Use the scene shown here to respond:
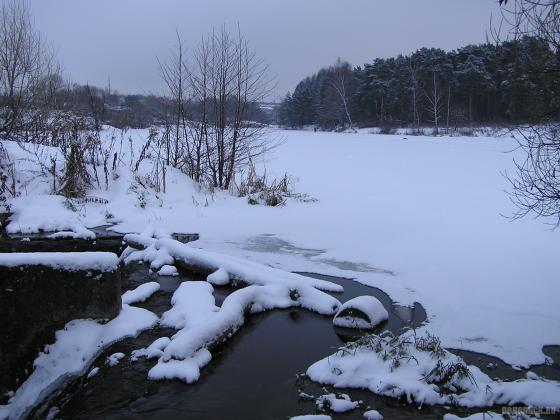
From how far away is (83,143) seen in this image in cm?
1291

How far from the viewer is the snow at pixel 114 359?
427cm

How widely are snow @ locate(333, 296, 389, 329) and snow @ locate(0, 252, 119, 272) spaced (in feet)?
8.21

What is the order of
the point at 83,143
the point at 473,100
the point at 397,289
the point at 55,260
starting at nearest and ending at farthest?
the point at 55,260 < the point at 397,289 < the point at 83,143 < the point at 473,100

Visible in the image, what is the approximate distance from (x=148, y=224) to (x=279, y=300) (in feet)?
16.7

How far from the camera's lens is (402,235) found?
8.76 meters

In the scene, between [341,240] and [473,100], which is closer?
[341,240]

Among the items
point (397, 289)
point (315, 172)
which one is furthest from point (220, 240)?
point (315, 172)

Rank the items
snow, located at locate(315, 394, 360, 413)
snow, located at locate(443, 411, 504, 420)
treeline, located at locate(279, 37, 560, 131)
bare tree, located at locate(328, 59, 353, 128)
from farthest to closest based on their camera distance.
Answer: bare tree, located at locate(328, 59, 353, 128) → treeline, located at locate(279, 37, 560, 131) → snow, located at locate(315, 394, 360, 413) → snow, located at locate(443, 411, 504, 420)

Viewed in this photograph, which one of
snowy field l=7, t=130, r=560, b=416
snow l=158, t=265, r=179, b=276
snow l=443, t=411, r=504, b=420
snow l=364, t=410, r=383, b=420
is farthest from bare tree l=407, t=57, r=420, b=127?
snow l=364, t=410, r=383, b=420

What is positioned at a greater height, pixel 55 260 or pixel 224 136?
pixel 224 136

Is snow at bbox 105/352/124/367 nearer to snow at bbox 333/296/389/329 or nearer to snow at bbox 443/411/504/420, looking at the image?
snow at bbox 333/296/389/329

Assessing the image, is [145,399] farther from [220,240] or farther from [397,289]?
[220,240]

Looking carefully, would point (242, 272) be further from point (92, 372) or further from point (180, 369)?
point (92, 372)

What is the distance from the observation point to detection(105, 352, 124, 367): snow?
427cm
